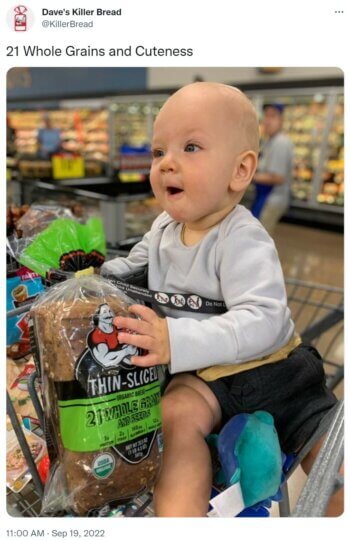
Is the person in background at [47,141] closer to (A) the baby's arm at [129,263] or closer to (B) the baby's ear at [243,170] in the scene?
(A) the baby's arm at [129,263]

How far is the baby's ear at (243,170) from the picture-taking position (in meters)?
0.74

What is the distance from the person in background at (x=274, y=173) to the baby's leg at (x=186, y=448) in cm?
261

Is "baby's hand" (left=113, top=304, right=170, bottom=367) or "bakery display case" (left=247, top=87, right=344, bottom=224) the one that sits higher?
"bakery display case" (left=247, top=87, right=344, bottom=224)

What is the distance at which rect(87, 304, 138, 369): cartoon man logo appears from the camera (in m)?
0.57

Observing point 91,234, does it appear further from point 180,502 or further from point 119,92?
point 119,92

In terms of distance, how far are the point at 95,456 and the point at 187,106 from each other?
1.67 ft

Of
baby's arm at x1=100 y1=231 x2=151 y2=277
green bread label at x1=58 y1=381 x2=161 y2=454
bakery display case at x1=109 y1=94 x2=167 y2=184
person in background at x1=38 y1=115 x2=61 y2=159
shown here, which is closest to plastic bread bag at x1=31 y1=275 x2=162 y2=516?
green bread label at x1=58 y1=381 x2=161 y2=454

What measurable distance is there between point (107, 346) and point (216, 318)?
0.58ft

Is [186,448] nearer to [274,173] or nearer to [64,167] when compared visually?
[64,167]

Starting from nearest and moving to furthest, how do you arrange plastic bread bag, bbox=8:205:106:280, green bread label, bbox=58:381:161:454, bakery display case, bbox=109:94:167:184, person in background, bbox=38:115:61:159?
green bread label, bbox=58:381:161:454 → plastic bread bag, bbox=8:205:106:280 → person in background, bbox=38:115:61:159 → bakery display case, bbox=109:94:167:184

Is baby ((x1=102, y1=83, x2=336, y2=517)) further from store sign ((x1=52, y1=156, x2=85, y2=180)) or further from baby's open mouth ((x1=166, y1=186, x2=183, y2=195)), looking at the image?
store sign ((x1=52, y1=156, x2=85, y2=180))

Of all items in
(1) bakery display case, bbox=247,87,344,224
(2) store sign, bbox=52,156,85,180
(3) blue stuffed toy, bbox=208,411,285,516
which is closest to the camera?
(3) blue stuffed toy, bbox=208,411,285,516
